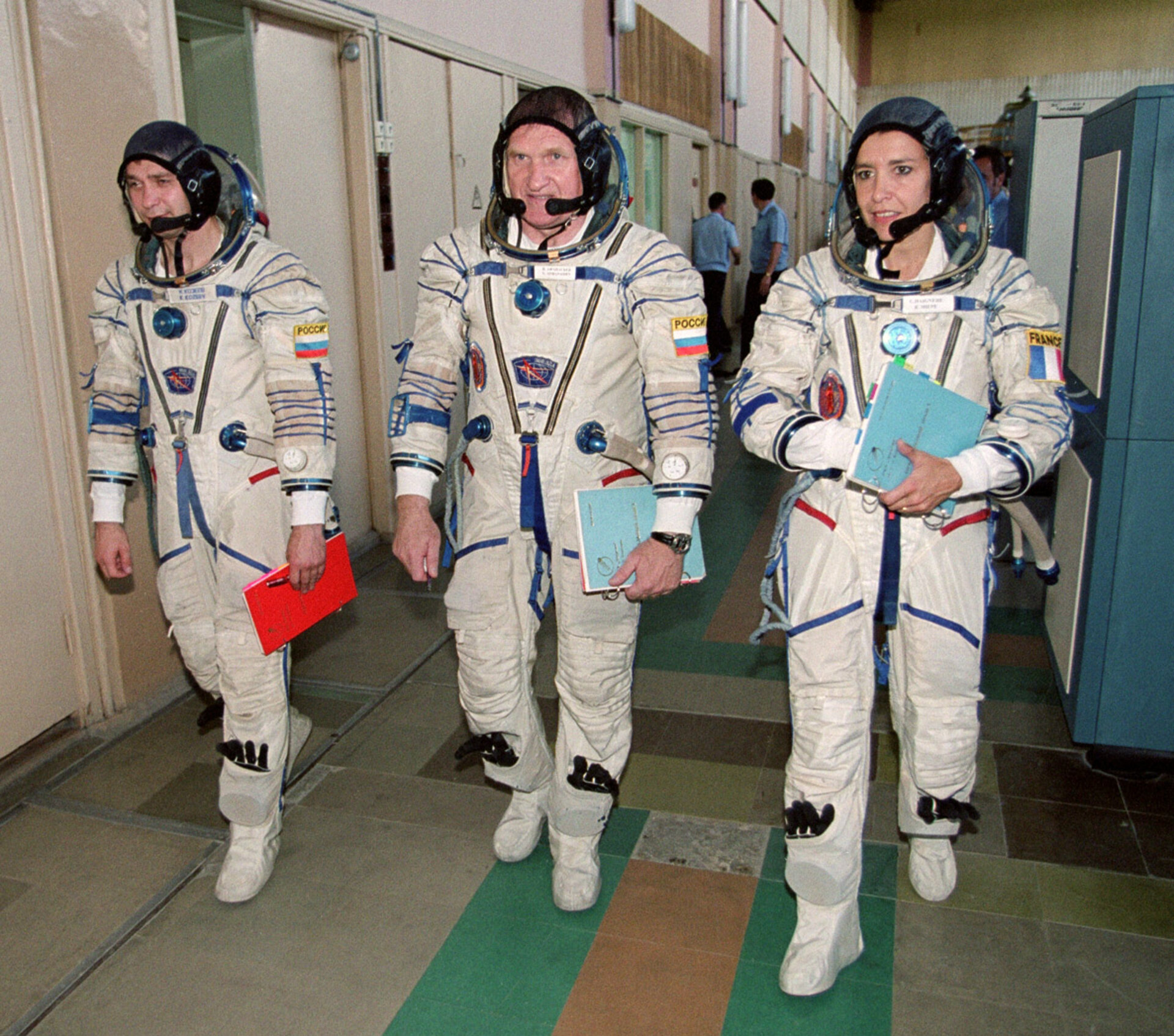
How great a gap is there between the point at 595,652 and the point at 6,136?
2.43m

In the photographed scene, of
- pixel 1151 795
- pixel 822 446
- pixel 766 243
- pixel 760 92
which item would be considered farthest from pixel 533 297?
pixel 760 92

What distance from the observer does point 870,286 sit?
2.32 meters

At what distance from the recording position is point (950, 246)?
233 cm

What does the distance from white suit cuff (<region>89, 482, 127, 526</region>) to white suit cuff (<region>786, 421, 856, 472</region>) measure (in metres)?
1.88

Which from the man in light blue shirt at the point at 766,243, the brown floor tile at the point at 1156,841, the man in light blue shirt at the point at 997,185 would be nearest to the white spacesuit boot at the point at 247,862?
the brown floor tile at the point at 1156,841

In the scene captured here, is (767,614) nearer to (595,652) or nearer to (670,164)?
(595,652)

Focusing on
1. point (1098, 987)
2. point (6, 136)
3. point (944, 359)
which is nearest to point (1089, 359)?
point (944, 359)

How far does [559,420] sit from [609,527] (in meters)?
0.29

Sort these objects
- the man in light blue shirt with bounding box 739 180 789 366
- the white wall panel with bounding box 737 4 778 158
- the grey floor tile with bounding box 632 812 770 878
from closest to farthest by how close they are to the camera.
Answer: the grey floor tile with bounding box 632 812 770 878, the man in light blue shirt with bounding box 739 180 789 366, the white wall panel with bounding box 737 4 778 158

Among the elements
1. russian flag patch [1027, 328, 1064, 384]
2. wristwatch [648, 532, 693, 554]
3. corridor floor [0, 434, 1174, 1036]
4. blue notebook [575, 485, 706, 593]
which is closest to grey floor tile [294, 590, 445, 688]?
corridor floor [0, 434, 1174, 1036]

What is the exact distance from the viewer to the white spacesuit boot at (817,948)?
7.79 feet

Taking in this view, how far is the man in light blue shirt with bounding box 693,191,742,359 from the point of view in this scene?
11516 mm

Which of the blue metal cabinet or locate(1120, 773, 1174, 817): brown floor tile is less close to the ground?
the blue metal cabinet

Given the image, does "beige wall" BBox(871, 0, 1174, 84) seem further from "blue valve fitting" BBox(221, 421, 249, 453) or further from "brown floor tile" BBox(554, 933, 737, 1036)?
"brown floor tile" BBox(554, 933, 737, 1036)
